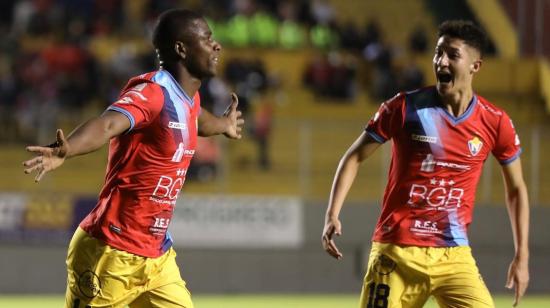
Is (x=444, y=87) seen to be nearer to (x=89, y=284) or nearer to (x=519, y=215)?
(x=519, y=215)

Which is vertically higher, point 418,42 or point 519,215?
point 418,42

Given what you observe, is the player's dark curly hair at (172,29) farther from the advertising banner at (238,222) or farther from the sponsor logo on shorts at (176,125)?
the advertising banner at (238,222)

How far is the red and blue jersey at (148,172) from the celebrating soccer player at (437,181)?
1.04m

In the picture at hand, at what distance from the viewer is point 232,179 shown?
666 inches

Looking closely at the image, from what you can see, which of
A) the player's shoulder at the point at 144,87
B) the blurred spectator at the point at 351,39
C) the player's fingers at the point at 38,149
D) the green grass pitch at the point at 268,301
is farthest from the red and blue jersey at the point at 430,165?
the blurred spectator at the point at 351,39

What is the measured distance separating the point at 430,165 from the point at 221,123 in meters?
1.29

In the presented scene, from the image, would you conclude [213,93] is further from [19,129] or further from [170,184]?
[170,184]

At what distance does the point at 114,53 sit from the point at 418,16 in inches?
284

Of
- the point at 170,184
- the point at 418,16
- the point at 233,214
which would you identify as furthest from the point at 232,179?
the point at 170,184

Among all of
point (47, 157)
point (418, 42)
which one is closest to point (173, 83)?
point (47, 157)

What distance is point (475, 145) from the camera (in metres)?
6.84

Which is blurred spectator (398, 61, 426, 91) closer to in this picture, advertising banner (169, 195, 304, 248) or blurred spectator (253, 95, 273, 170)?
blurred spectator (253, 95, 273, 170)

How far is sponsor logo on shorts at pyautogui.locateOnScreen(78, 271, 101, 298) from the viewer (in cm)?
604

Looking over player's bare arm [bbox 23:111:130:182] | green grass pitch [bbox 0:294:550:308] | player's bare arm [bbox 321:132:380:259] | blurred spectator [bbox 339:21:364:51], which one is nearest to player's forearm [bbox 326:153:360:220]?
player's bare arm [bbox 321:132:380:259]
